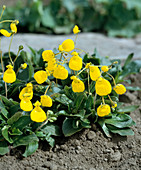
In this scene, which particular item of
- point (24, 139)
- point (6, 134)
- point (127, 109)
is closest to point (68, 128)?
point (24, 139)

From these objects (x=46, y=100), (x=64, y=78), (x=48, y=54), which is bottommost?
(x=46, y=100)

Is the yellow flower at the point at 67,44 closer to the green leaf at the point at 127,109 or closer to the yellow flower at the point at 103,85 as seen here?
the yellow flower at the point at 103,85

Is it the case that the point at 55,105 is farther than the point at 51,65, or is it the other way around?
the point at 55,105

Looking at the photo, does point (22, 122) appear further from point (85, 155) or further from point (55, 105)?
point (85, 155)

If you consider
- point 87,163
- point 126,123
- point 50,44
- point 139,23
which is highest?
point 139,23

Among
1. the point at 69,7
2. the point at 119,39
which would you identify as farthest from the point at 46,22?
the point at 119,39

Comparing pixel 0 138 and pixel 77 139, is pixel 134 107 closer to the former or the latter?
pixel 77 139

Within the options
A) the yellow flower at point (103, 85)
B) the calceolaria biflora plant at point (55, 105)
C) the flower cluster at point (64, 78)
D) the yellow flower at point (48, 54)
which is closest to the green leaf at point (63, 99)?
the calceolaria biflora plant at point (55, 105)
